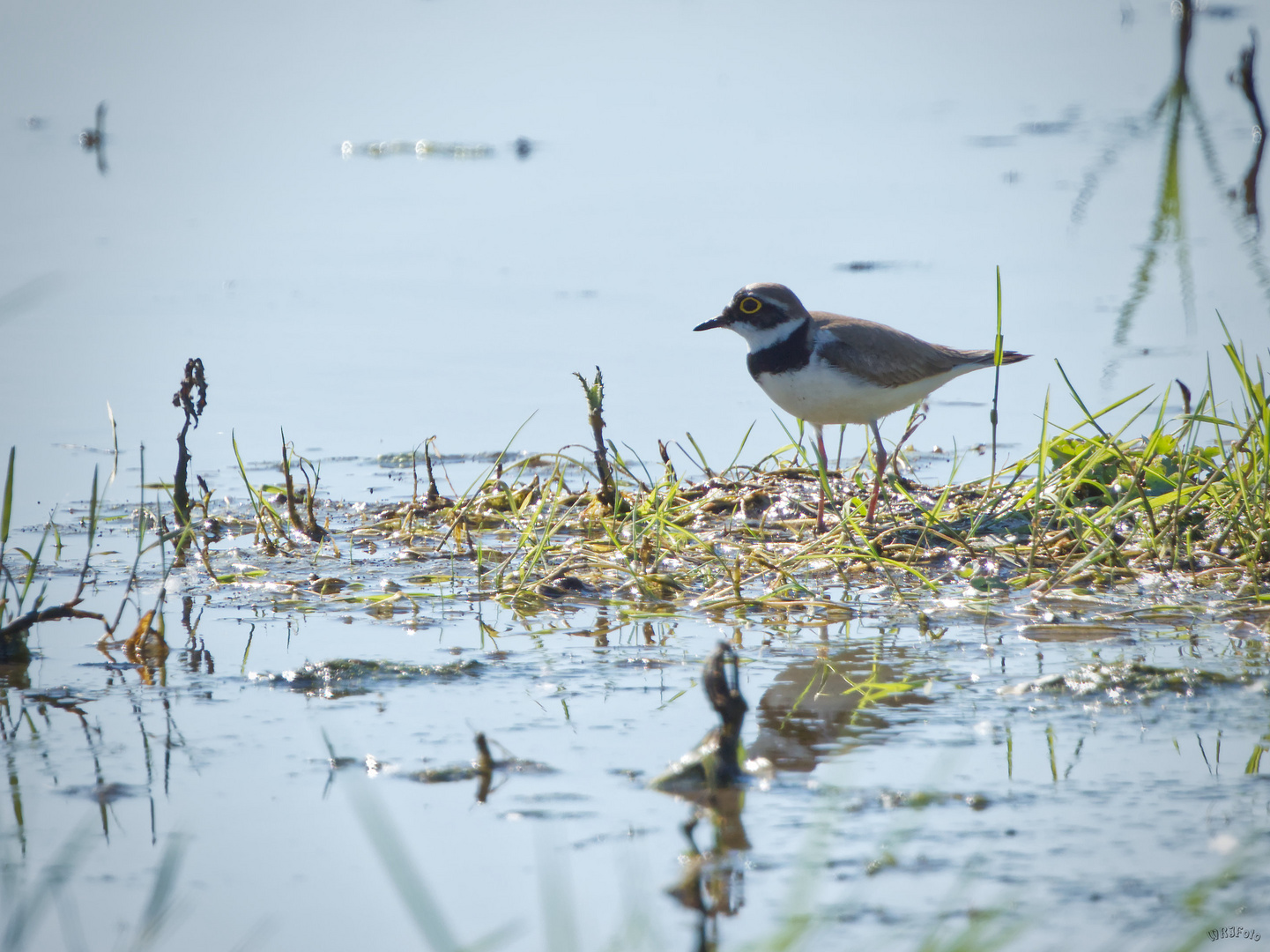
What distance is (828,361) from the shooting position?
21.0 ft

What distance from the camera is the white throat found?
21.9ft

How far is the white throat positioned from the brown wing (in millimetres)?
131

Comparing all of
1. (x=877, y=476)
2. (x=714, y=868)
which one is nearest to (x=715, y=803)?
(x=714, y=868)

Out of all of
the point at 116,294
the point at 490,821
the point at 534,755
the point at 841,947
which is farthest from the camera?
the point at 116,294

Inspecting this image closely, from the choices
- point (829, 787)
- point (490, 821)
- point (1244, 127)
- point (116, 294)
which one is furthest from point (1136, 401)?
point (1244, 127)

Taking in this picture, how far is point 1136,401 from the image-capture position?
24.8ft

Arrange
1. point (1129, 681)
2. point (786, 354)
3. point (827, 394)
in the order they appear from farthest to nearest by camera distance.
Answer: point (786, 354), point (827, 394), point (1129, 681)

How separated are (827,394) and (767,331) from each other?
1.76 feet

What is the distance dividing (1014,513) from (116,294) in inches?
271

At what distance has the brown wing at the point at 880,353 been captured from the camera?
21.2 ft

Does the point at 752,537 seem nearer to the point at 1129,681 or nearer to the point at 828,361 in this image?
the point at 828,361

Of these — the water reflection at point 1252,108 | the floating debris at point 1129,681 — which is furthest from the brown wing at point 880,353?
the water reflection at point 1252,108

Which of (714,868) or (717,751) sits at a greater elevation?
(717,751)

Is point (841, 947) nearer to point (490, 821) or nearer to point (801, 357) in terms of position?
point (490, 821)
